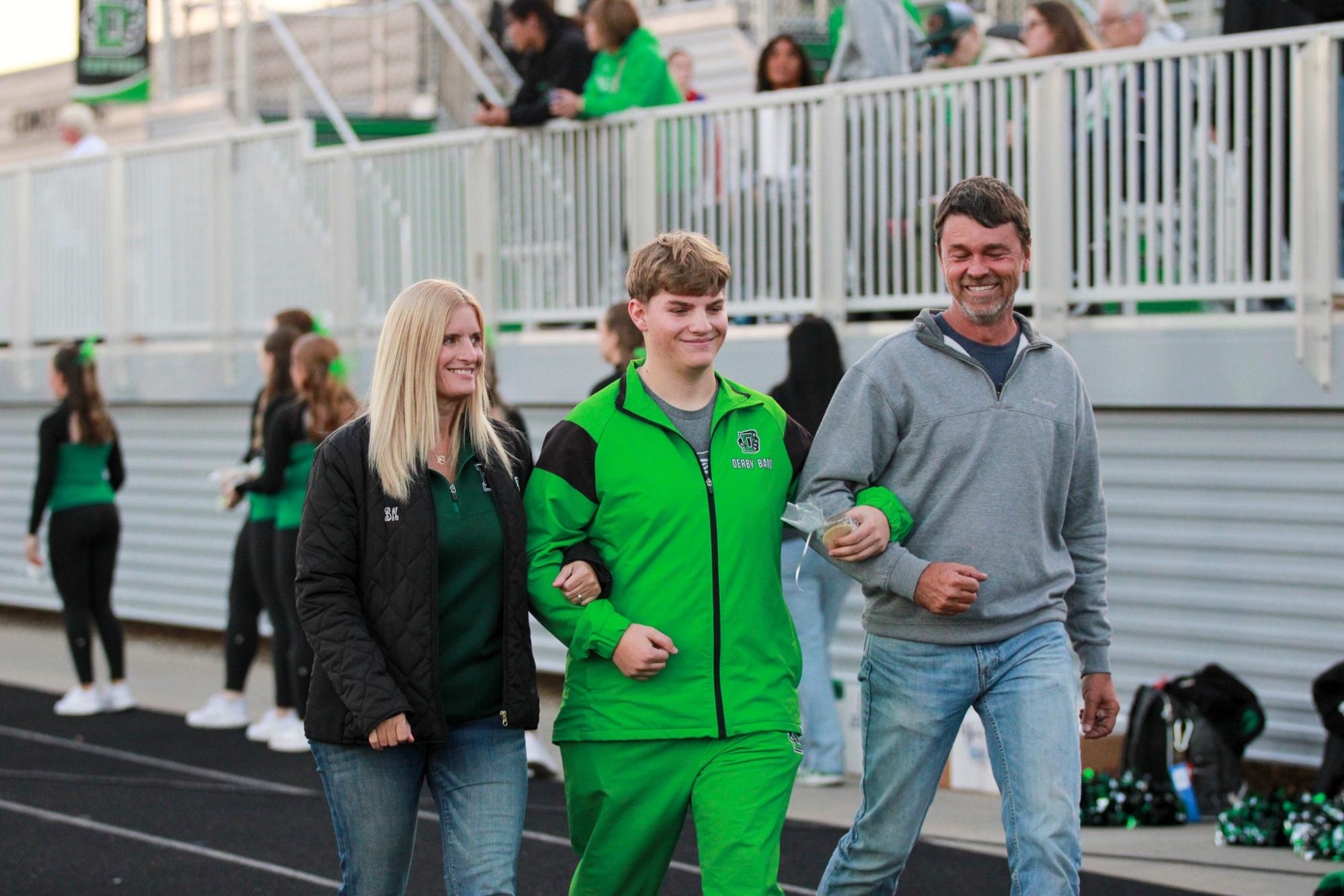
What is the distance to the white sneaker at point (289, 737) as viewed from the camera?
9.84m

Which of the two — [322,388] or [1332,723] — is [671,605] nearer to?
[1332,723]

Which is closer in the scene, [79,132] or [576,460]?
[576,460]

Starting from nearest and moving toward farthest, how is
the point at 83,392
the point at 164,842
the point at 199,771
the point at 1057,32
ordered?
the point at 164,842
the point at 1057,32
the point at 199,771
the point at 83,392

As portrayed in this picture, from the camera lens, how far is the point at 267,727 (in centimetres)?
1015

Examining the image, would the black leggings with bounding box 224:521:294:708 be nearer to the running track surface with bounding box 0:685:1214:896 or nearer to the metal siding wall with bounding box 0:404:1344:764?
the running track surface with bounding box 0:685:1214:896

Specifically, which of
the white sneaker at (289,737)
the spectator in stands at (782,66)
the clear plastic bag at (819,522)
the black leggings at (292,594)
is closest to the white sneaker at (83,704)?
the white sneaker at (289,737)

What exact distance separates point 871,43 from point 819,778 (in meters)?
4.21

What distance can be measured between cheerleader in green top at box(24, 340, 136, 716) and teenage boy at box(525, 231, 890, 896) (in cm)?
737

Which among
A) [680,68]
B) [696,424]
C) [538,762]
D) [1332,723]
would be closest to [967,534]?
[696,424]

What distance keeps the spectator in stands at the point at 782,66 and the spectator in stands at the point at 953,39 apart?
0.74 meters

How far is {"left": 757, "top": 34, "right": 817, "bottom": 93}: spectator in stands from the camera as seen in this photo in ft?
34.6

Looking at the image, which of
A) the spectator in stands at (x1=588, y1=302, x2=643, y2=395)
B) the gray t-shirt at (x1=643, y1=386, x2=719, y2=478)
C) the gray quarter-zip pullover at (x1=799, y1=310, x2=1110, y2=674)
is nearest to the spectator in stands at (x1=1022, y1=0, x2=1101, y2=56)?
the spectator in stands at (x1=588, y1=302, x2=643, y2=395)

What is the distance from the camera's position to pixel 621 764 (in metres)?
4.40

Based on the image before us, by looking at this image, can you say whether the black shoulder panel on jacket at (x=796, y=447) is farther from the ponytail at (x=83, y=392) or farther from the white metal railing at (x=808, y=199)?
the ponytail at (x=83, y=392)
